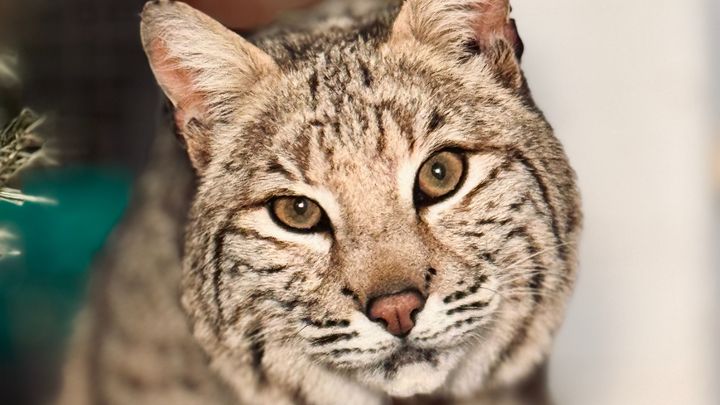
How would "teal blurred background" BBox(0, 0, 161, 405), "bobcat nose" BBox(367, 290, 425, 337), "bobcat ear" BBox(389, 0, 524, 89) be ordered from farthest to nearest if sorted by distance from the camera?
1. "teal blurred background" BBox(0, 0, 161, 405)
2. "bobcat ear" BBox(389, 0, 524, 89)
3. "bobcat nose" BBox(367, 290, 425, 337)

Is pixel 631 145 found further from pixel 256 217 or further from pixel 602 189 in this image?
pixel 256 217

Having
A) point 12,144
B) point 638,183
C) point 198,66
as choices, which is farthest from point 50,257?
point 638,183

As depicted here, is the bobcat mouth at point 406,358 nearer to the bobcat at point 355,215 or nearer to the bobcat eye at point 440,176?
the bobcat at point 355,215

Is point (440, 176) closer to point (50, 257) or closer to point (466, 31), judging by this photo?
point (466, 31)

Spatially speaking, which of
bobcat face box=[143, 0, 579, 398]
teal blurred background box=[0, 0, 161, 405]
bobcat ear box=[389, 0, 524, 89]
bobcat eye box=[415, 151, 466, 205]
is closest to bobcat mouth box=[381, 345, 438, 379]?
bobcat face box=[143, 0, 579, 398]

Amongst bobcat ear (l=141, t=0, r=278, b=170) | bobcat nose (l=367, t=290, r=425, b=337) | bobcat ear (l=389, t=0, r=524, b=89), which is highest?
bobcat ear (l=389, t=0, r=524, b=89)

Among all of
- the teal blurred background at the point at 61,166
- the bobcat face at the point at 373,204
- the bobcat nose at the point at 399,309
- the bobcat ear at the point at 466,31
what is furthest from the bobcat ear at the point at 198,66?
the bobcat nose at the point at 399,309

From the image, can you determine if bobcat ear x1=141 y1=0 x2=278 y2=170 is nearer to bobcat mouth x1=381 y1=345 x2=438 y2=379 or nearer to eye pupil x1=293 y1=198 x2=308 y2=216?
eye pupil x1=293 y1=198 x2=308 y2=216
